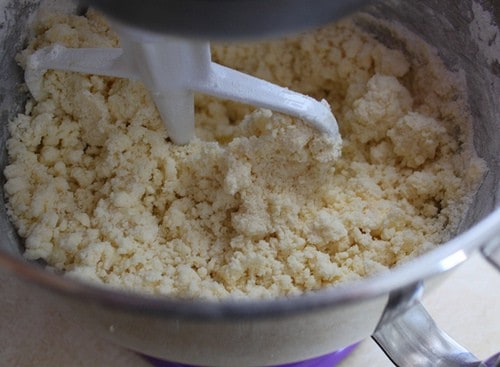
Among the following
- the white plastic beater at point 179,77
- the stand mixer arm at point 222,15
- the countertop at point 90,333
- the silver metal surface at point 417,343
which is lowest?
the countertop at point 90,333

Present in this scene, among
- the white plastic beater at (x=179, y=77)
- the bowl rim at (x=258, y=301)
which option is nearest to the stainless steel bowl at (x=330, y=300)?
the bowl rim at (x=258, y=301)

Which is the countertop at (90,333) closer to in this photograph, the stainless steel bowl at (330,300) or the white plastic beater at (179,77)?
the stainless steel bowl at (330,300)

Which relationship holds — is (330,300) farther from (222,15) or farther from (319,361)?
(319,361)

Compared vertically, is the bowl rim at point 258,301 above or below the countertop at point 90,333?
above

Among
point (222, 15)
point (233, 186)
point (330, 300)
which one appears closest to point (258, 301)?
point (330, 300)

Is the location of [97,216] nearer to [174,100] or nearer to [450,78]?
[174,100]

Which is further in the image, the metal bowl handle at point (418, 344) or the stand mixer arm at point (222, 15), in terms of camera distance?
the metal bowl handle at point (418, 344)
